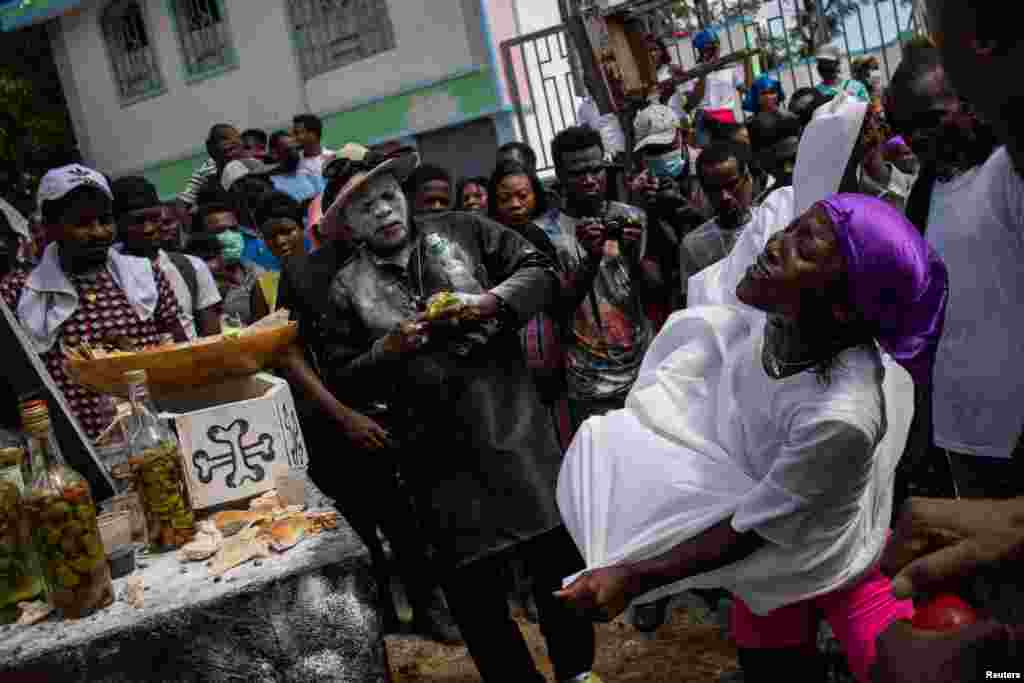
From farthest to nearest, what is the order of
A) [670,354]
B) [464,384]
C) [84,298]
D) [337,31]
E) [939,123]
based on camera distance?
[337,31], [84,298], [464,384], [939,123], [670,354]

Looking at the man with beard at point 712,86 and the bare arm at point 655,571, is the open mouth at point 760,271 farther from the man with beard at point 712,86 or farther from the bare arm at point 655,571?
the man with beard at point 712,86

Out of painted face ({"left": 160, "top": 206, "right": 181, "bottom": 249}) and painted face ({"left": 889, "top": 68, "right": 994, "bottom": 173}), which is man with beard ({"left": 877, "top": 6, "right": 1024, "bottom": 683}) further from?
painted face ({"left": 160, "top": 206, "right": 181, "bottom": 249})

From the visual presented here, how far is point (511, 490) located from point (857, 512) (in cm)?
132

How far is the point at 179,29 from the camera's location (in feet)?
50.8

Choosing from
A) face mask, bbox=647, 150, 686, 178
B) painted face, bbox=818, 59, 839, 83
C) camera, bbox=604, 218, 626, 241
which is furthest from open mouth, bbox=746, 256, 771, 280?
painted face, bbox=818, 59, 839, 83

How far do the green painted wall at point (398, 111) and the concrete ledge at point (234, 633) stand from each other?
35.2 feet

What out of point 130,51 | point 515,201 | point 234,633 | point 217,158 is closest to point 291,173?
point 217,158

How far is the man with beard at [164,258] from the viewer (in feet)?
15.4

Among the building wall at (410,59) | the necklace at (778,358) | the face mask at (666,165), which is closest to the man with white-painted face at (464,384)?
the necklace at (778,358)

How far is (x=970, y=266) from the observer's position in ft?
9.52

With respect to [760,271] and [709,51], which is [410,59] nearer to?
[709,51]

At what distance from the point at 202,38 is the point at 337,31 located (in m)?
2.89

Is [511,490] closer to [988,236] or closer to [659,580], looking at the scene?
[659,580]

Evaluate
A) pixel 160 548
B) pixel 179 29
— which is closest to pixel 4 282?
pixel 160 548
